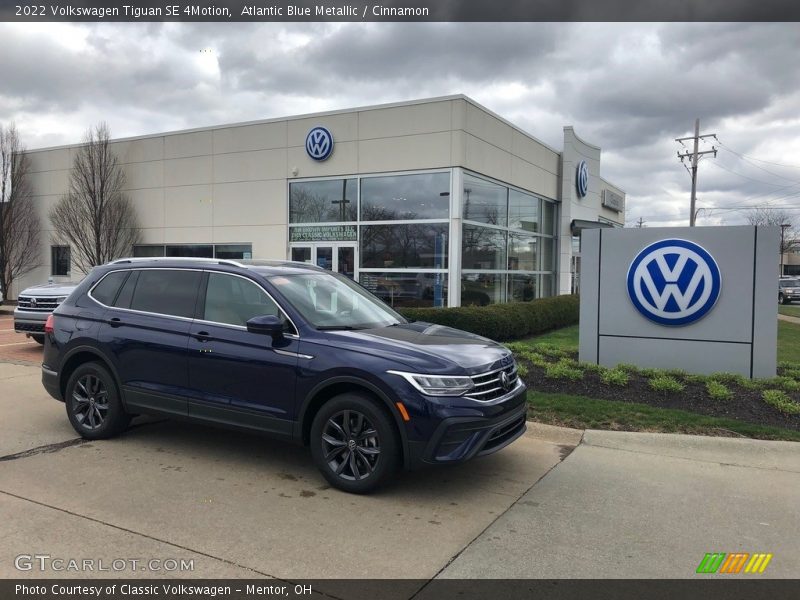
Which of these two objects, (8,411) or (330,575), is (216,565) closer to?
(330,575)

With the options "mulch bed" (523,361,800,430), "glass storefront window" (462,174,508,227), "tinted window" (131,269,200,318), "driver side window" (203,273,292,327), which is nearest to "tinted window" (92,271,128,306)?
"tinted window" (131,269,200,318)

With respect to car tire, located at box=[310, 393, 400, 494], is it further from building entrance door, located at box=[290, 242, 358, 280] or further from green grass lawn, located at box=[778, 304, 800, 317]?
green grass lawn, located at box=[778, 304, 800, 317]

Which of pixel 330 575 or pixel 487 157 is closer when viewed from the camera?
pixel 330 575

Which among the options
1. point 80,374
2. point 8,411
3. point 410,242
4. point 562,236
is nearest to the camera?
point 80,374

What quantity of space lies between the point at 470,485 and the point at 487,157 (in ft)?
41.2

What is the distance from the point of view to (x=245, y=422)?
5023 mm

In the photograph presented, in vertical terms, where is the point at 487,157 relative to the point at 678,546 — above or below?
above

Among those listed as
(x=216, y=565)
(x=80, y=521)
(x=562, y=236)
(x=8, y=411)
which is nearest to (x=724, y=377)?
(x=216, y=565)

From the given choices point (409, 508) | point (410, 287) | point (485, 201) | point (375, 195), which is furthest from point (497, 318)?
point (409, 508)

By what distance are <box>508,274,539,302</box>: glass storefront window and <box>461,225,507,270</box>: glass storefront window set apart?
37.4 inches

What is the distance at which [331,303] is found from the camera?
18.2 feet

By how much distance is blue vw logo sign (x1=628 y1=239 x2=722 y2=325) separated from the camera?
8.40m

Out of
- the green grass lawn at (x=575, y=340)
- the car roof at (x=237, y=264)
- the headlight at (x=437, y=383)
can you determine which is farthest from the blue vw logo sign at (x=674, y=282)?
the headlight at (x=437, y=383)

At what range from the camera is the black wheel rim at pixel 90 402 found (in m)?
5.92
